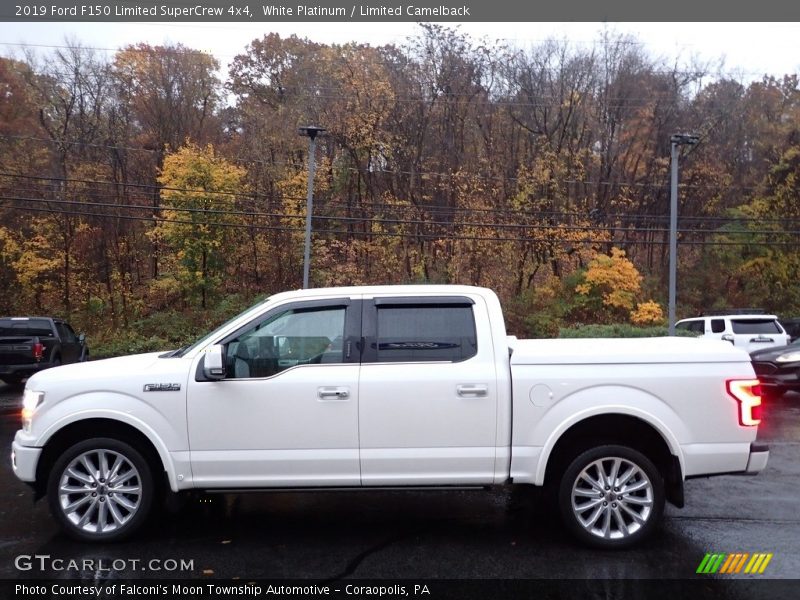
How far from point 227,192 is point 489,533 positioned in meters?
26.5

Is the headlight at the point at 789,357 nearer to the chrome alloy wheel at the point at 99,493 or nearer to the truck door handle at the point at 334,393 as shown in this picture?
the truck door handle at the point at 334,393

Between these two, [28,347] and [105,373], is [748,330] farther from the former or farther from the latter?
A: [28,347]

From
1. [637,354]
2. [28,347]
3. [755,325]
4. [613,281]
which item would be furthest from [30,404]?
[613,281]

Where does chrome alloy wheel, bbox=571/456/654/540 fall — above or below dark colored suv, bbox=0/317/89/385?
above

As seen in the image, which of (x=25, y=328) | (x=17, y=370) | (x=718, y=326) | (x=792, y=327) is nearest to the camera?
(x=17, y=370)

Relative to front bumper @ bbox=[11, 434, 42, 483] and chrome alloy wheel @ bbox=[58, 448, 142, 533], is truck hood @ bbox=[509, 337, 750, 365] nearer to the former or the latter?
chrome alloy wheel @ bbox=[58, 448, 142, 533]

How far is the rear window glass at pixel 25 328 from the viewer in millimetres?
15312

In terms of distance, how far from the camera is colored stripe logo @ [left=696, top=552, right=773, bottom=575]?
454 cm

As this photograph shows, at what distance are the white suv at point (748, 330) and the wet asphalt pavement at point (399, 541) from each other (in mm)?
13494

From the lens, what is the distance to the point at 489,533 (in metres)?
5.27

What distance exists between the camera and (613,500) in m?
4.87

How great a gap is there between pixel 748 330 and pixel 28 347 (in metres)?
19.1

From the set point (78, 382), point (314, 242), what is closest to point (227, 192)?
point (314, 242)

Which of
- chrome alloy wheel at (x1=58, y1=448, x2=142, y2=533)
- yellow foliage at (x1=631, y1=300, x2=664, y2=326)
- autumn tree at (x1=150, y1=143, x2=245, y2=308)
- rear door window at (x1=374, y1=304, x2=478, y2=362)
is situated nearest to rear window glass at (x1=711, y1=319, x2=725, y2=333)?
yellow foliage at (x1=631, y1=300, x2=664, y2=326)
